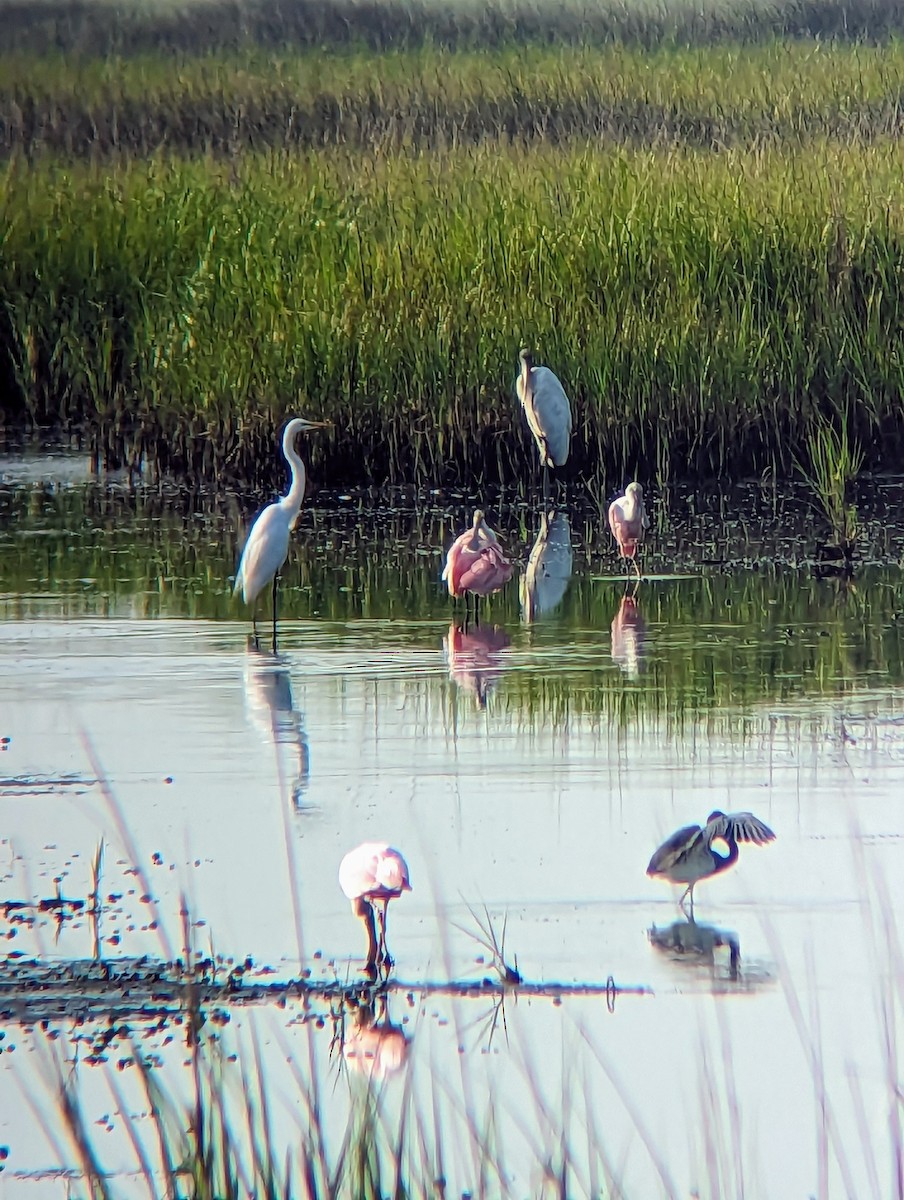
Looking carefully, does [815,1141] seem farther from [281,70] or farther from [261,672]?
[281,70]

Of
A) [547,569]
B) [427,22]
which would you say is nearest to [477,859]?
[547,569]

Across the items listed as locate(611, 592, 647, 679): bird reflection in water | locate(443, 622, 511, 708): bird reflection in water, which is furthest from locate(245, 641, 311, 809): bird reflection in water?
locate(611, 592, 647, 679): bird reflection in water

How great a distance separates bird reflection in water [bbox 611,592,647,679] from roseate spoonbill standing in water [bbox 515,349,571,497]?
1824 mm

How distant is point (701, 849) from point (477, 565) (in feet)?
10.3

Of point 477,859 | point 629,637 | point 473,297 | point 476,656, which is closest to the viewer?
point 477,859

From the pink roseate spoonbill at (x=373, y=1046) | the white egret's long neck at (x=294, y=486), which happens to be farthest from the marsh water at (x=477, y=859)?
the white egret's long neck at (x=294, y=486)

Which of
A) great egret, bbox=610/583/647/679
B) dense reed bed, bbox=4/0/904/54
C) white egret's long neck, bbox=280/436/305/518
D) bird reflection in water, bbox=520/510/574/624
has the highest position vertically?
dense reed bed, bbox=4/0/904/54

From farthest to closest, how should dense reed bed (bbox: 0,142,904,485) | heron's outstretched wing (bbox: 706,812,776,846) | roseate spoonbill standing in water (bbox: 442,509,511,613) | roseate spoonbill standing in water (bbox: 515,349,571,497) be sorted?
dense reed bed (bbox: 0,142,904,485), roseate spoonbill standing in water (bbox: 515,349,571,497), roseate spoonbill standing in water (bbox: 442,509,511,613), heron's outstretched wing (bbox: 706,812,776,846)

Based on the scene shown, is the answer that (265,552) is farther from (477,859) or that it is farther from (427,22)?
(427,22)

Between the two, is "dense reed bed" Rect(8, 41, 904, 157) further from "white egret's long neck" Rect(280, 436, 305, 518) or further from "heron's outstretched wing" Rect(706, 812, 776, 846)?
"heron's outstretched wing" Rect(706, 812, 776, 846)

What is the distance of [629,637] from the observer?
22.2 feet

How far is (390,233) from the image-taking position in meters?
11.3

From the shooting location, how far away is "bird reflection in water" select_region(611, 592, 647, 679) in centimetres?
634

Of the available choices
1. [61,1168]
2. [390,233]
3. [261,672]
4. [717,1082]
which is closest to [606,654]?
[261,672]
